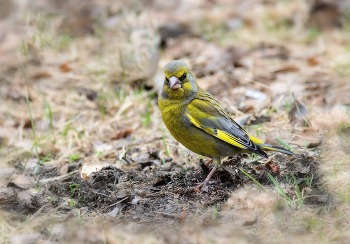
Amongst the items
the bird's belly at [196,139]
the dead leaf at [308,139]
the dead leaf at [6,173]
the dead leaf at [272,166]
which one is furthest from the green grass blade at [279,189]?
the dead leaf at [6,173]

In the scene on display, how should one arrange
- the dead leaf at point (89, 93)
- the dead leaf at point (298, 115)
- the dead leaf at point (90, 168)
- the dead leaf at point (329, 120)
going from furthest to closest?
the dead leaf at point (89, 93) < the dead leaf at point (298, 115) < the dead leaf at point (329, 120) < the dead leaf at point (90, 168)

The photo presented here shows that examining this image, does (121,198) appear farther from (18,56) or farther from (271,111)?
(18,56)

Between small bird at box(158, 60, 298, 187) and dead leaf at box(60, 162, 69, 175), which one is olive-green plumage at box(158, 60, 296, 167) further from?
dead leaf at box(60, 162, 69, 175)

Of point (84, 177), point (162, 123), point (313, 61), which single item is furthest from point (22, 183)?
point (313, 61)

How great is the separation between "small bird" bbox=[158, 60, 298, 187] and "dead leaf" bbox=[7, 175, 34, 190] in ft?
5.41

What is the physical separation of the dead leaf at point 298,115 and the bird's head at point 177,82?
4.95 ft

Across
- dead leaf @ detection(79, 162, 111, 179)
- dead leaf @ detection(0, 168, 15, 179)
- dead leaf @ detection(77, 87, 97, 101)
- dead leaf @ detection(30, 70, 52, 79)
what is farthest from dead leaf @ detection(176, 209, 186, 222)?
dead leaf @ detection(30, 70, 52, 79)

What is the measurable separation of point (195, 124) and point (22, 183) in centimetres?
200

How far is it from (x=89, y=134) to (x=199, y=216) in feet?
9.06

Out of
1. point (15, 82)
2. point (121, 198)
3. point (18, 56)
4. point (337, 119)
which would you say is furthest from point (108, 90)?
point (337, 119)

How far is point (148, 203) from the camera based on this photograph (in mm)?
3705

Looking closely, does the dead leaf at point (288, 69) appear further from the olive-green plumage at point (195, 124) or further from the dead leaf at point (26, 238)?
the dead leaf at point (26, 238)

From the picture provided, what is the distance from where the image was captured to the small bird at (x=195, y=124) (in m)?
4.17

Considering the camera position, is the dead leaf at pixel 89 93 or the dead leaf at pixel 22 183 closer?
the dead leaf at pixel 22 183
